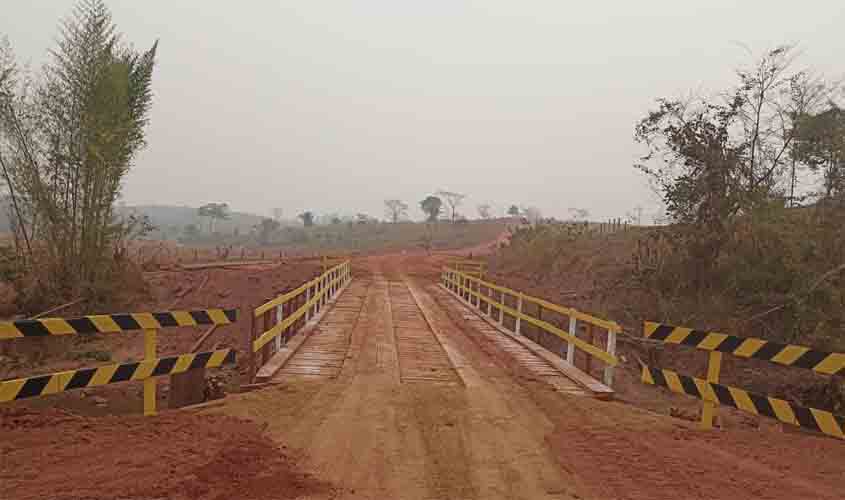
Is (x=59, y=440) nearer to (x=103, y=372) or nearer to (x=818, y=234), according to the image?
(x=103, y=372)

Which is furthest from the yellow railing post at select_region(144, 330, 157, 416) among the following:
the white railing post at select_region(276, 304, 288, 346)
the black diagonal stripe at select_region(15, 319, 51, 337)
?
the white railing post at select_region(276, 304, 288, 346)

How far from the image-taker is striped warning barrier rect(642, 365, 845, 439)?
481 cm

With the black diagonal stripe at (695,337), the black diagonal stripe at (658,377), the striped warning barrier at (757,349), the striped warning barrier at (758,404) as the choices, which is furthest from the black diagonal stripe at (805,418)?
the black diagonal stripe at (658,377)

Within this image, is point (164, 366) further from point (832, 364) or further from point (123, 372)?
point (832, 364)

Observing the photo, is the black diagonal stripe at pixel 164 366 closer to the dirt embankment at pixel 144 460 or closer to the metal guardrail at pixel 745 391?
the dirt embankment at pixel 144 460

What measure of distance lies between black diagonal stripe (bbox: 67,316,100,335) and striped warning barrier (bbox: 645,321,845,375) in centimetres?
588

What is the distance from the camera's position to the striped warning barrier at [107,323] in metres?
4.50

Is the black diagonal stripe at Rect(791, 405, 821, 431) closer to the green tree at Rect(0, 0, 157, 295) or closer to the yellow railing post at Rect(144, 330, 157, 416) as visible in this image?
the yellow railing post at Rect(144, 330, 157, 416)

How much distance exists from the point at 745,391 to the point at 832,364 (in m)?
0.80

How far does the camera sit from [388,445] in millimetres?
4738

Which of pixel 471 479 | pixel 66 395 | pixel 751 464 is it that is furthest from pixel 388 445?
pixel 66 395

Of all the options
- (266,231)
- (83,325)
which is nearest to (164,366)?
(83,325)

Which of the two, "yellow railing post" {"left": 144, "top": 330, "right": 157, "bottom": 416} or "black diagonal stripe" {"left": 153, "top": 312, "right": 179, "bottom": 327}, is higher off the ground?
"black diagonal stripe" {"left": 153, "top": 312, "right": 179, "bottom": 327}

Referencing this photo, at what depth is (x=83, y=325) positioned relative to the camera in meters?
4.86
